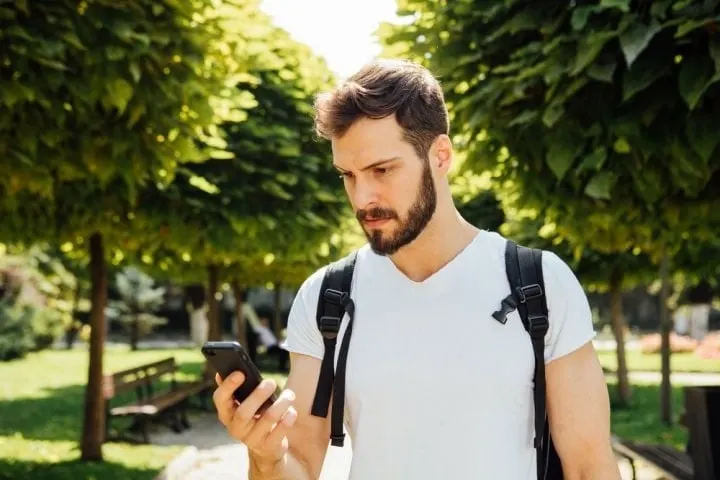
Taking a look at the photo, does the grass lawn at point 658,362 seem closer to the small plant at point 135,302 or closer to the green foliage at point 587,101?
the small plant at point 135,302

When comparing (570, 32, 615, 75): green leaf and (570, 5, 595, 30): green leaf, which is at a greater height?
(570, 5, 595, 30): green leaf

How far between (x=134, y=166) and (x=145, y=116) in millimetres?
432

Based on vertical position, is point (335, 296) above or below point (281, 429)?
above

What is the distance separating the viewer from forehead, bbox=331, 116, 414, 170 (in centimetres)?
265

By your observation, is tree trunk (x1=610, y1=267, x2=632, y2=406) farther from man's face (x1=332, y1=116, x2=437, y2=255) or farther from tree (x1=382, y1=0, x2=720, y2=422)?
man's face (x1=332, y1=116, x2=437, y2=255)

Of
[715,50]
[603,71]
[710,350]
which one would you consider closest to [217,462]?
[603,71]

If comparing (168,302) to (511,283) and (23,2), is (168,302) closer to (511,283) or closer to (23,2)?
(23,2)

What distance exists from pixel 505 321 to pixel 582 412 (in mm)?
306

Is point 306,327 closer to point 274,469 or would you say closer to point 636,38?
point 274,469

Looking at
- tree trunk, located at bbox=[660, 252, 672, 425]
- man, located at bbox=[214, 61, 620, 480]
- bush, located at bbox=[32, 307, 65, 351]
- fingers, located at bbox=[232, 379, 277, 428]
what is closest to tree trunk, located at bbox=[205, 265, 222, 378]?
tree trunk, located at bbox=[660, 252, 672, 425]

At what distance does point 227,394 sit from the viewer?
2363 mm

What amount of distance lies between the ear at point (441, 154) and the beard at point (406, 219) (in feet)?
0.14

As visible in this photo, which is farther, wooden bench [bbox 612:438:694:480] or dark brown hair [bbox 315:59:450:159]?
wooden bench [bbox 612:438:694:480]

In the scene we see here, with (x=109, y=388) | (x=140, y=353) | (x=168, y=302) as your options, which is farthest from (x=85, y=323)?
(x=109, y=388)
